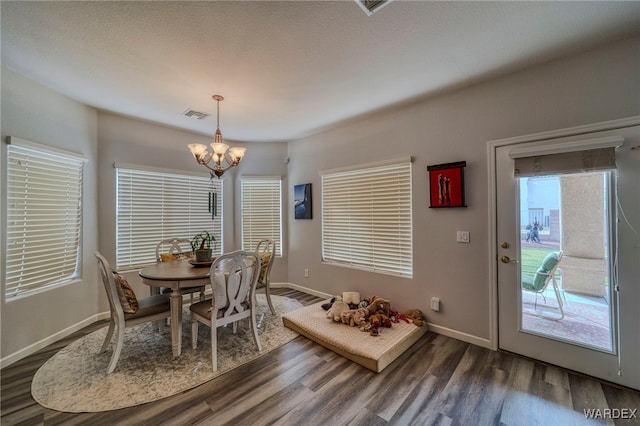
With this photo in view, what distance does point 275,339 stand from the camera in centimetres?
273

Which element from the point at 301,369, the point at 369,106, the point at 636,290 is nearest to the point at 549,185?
the point at 636,290

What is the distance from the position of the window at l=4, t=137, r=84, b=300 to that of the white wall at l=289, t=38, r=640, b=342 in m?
3.45

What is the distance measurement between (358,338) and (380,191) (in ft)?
6.11

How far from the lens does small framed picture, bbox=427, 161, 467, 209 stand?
8.70ft

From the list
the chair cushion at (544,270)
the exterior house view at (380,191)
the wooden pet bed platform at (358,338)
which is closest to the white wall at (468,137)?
the exterior house view at (380,191)

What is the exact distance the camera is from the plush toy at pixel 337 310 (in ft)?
9.65

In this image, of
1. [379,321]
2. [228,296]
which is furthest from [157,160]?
[379,321]

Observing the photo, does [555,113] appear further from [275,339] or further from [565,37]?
[275,339]

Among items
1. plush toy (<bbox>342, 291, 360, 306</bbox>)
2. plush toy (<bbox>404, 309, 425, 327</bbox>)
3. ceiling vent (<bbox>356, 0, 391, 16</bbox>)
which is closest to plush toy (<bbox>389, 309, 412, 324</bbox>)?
plush toy (<bbox>404, 309, 425, 327</bbox>)

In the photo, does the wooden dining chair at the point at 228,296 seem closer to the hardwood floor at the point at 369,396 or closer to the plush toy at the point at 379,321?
the hardwood floor at the point at 369,396

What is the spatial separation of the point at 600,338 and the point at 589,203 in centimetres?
111

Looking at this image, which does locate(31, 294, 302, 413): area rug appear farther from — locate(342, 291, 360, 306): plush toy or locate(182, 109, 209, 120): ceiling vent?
locate(182, 109, 209, 120): ceiling vent

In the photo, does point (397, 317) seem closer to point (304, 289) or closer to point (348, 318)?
point (348, 318)

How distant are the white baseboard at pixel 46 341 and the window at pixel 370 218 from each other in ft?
10.5
